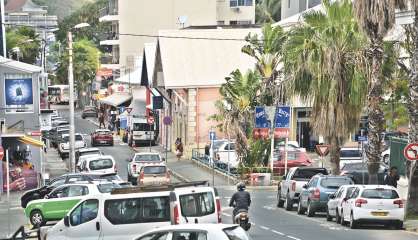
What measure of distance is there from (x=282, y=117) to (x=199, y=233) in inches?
1436

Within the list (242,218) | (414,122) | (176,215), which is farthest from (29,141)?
(176,215)

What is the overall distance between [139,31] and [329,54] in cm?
7045

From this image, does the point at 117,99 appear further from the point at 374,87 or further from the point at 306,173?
the point at 374,87

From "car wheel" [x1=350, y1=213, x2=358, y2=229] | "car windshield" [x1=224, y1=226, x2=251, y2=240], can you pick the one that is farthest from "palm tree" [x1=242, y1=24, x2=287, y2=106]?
"car windshield" [x1=224, y1=226, x2=251, y2=240]

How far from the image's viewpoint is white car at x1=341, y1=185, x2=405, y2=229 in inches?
1194

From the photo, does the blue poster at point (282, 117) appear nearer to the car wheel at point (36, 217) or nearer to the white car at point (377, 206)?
the car wheel at point (36, 217)

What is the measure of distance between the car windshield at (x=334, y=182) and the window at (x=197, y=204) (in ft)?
45.8

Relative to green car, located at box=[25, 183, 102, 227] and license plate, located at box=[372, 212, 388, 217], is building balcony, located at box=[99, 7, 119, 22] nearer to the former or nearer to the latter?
green car, located at box=[25, 183, 102, 227]

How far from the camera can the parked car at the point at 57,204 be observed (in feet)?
111

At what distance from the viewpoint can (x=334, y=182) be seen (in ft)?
119

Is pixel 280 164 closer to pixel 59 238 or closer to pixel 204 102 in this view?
pixel 204 102

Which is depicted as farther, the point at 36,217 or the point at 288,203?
the point at 288,203

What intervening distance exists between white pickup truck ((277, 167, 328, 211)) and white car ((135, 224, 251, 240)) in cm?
2312

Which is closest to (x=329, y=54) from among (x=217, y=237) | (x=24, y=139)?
(x=24, y=139)
